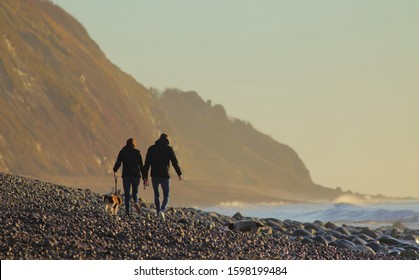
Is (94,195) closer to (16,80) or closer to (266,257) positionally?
(266,257)

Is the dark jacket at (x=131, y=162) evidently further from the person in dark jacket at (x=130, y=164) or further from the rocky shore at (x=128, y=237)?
the rocky shore at (x=128, y=237)

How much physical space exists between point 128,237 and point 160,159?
4.41 meters

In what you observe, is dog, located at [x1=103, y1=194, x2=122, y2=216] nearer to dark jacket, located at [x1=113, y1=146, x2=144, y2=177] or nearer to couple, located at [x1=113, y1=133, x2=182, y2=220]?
couple, located at [x1=113, y1=133, x2=182, y2=220]

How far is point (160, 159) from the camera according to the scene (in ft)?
97.6

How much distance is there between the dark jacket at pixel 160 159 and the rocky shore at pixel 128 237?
132 centimetres

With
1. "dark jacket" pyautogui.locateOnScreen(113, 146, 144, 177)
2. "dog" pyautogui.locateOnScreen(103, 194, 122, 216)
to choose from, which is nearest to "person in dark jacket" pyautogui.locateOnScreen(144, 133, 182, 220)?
"dark jacket" pyautogui.locateOnScreen(113, 146, 144, 177)

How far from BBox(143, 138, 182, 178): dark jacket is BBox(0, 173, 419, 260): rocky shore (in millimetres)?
1318

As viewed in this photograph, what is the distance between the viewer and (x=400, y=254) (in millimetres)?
33562

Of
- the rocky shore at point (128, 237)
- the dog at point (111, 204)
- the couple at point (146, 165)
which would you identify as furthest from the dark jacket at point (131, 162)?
the rocky shore at point (128, 237)

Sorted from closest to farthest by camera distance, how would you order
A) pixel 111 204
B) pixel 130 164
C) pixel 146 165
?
pixel 111 204, pixel 130 164, pixel 146 165

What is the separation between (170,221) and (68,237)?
6464mm

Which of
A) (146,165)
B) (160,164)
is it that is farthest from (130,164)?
(160,164)

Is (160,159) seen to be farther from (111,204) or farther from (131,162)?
(111,204)
